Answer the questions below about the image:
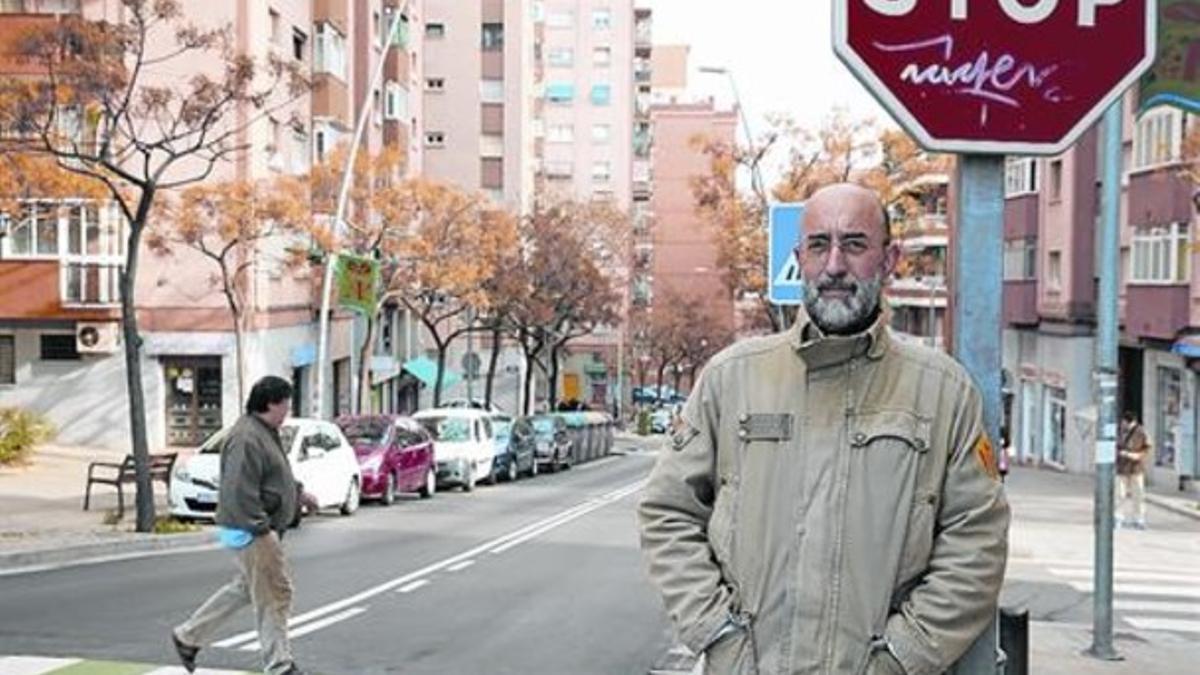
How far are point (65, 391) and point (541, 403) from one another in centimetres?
4309

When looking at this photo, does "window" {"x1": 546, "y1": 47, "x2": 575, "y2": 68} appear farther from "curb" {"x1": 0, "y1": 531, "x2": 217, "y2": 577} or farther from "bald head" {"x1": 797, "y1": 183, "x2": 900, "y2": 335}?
"bald head" {"x1": 797, "y1": 183, "x2": 900, "y2": 335}

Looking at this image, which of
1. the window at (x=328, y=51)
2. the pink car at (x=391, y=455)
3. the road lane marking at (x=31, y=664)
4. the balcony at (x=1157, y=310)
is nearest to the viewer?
the road lane marking at (x=31, y=664)

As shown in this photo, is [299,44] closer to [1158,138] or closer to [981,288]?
[1158,138]

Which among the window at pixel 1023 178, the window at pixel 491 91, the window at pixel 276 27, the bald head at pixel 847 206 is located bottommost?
the bald head at pixel 847 206

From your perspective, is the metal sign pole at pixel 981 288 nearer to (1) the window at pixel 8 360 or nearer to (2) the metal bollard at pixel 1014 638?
(2) the metal bollard at pixel 1014 638

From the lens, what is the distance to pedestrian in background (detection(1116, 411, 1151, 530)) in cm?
2233

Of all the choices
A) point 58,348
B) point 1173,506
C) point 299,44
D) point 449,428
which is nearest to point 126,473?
point 449,428

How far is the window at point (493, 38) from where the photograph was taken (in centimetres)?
7038

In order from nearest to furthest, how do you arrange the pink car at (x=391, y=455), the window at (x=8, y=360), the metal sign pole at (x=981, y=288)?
the metal sign pole at (x=981, y=288) < the pink car at (x=391, y=455) < the window at (x=8, y=360)

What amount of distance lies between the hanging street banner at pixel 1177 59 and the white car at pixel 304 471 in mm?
14174

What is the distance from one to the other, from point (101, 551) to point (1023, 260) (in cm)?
3476

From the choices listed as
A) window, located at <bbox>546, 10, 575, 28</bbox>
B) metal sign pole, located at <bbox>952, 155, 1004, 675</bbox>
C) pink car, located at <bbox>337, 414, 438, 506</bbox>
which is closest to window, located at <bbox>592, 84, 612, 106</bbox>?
window, located at <bbox>546, 10, 575, 28</bbox>

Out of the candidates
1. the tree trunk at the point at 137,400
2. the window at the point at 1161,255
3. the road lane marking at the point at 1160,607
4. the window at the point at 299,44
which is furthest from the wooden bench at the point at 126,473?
the window at the point at 1161,255

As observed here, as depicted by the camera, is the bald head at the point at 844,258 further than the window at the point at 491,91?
No
